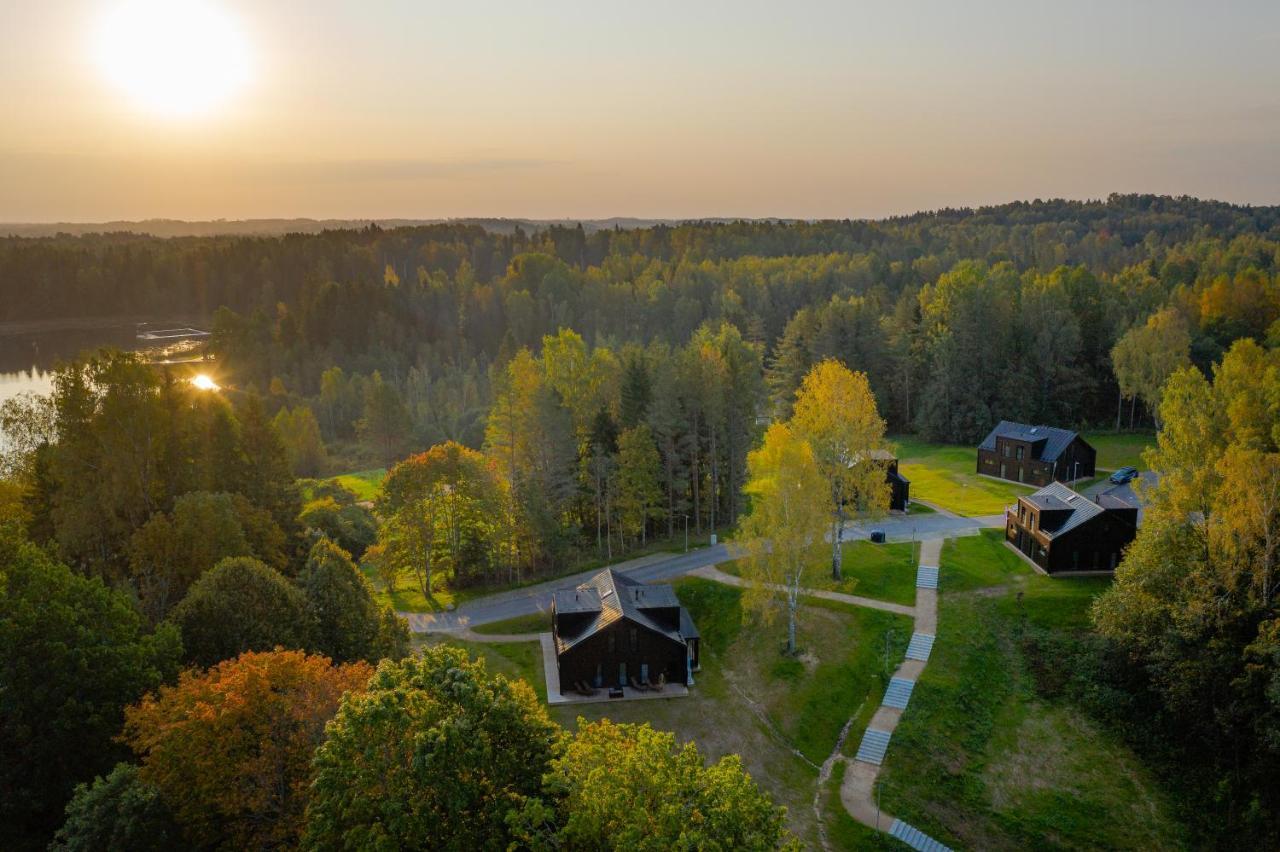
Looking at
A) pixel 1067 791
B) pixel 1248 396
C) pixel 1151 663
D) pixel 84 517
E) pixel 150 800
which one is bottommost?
pixel 1067 791

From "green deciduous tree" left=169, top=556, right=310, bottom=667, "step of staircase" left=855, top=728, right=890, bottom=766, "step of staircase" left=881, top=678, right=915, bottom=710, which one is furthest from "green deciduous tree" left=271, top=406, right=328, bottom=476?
"step of staircase" left=855, top=728, right=890, bottom=766

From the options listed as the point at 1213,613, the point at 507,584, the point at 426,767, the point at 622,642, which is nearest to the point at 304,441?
the point at 507,584

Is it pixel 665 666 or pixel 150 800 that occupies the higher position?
pixel 150 800

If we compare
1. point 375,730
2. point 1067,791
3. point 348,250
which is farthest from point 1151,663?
point 348,250

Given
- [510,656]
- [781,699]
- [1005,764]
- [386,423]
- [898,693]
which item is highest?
[386,423]

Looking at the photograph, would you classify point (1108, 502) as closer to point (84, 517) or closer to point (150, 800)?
point (150, 800)

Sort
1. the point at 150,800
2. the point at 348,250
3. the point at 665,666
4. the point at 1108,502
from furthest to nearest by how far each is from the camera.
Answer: the point at 348,250
the point at 1108,502
the point at 665,666
the point at 150,800

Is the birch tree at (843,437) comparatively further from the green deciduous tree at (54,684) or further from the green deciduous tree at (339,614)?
the green deciduous tree at (54,684)

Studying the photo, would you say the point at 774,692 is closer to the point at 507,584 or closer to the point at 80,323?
the point at 507,584
